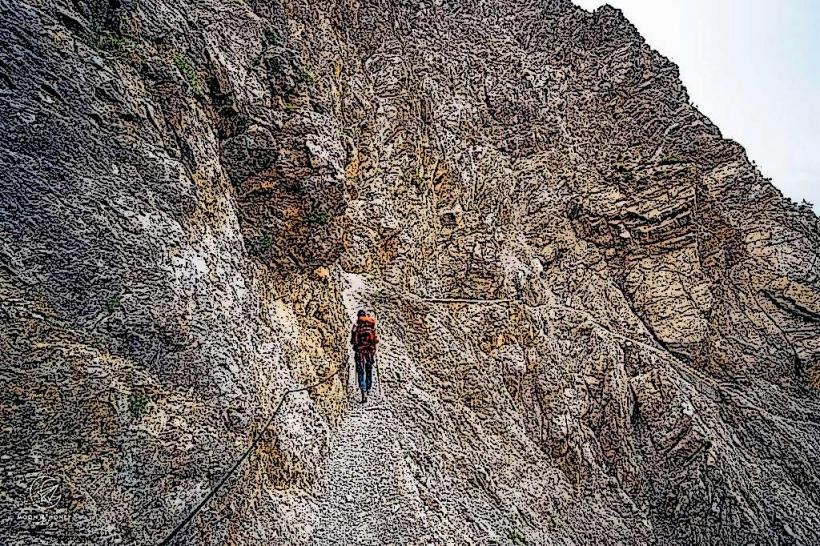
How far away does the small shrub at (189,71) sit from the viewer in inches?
308

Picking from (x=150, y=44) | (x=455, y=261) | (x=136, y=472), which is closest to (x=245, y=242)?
(x=150, y=44)

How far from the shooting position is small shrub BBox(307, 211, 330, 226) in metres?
10.7

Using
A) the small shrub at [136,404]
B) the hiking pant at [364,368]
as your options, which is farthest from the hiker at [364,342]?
the small shrub at [136,404]

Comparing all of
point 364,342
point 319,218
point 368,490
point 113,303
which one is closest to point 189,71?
point 319,218

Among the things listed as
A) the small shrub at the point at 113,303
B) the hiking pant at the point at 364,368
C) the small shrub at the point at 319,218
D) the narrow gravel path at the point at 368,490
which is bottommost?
the narrow gravel path at the point at 368,490

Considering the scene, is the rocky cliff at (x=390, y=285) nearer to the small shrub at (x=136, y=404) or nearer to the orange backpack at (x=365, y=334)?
the small shrub at (x=136, y=404)

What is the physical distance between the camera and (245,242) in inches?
372

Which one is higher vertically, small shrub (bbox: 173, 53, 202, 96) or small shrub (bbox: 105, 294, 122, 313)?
small shrub (bbox: 173, 53, 202, 96)

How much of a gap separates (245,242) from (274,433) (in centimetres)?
387

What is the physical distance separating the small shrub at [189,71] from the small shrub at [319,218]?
11.1 ft

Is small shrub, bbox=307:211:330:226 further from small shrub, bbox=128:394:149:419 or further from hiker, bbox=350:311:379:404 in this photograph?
small shrub, bbox=128:394:149:419

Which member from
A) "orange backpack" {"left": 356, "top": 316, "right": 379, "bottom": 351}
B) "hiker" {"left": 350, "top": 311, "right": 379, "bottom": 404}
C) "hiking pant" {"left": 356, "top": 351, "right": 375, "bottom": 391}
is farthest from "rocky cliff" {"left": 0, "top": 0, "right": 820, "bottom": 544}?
"orange backpack" {"left": 356, "top": 316, "right": 379, "bottom": 351}

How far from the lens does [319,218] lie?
35.7ft

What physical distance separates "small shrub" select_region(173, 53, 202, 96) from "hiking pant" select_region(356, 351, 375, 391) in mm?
6098
